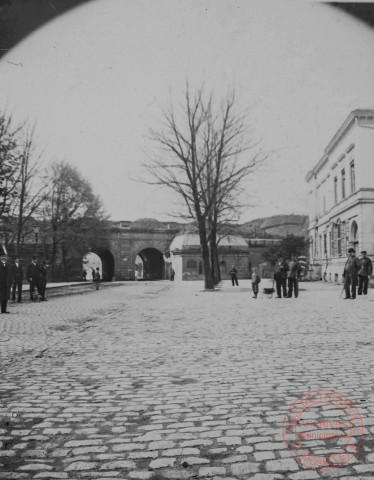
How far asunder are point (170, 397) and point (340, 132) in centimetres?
3123

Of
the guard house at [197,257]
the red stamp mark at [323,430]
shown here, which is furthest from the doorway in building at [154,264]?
the red stamp mark at [323,430]

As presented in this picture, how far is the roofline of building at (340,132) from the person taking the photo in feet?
85.4

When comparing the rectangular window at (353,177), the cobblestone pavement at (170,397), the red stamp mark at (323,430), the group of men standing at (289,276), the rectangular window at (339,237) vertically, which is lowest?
the cobblestone pavement at (170,397)

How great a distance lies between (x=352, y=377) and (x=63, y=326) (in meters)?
6.62

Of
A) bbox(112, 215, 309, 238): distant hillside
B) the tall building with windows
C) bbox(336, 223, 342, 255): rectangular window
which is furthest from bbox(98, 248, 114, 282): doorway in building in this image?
bbox(336, 223, 342, 255): rectangular window

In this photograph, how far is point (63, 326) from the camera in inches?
364

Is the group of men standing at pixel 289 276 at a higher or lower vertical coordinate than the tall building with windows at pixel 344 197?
lower

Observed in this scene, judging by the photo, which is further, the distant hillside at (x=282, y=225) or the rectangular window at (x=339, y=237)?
the distant hillside at (x=282, y=225)

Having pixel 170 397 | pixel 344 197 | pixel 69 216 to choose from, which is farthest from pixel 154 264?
pixel 170 397

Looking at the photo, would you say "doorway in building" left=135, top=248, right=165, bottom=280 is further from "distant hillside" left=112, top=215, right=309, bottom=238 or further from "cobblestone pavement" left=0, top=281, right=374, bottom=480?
"cobblestone pavement" left=0, top=281, right=374, bottom=480

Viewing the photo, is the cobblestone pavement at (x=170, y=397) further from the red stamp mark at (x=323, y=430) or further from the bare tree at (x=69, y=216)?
the bare tree at (x=69, y=216)

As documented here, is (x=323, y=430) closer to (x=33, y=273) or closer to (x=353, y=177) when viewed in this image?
(x=33, y=273)

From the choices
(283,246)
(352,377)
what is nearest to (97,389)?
(352,377)

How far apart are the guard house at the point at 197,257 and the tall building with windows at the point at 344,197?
863cm
